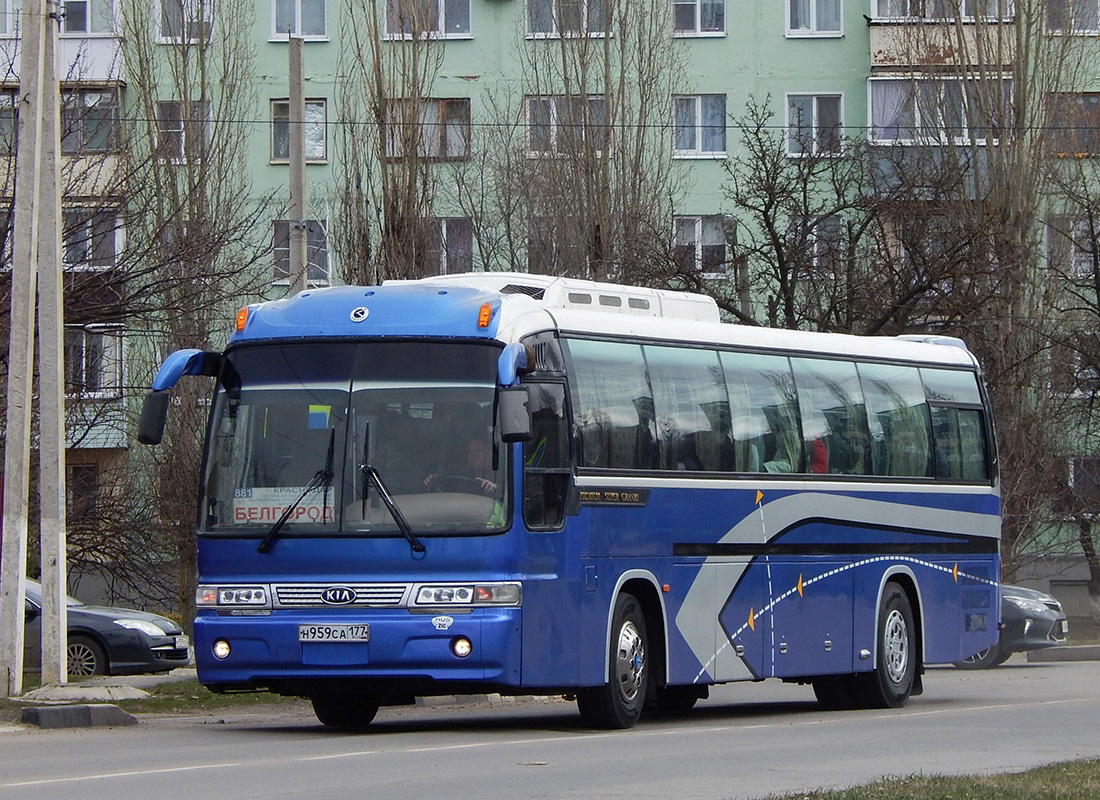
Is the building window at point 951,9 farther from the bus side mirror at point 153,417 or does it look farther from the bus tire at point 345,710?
the bus side mirror at point 153,417

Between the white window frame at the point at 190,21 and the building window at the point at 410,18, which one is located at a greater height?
the white window frame at the point at 190,21

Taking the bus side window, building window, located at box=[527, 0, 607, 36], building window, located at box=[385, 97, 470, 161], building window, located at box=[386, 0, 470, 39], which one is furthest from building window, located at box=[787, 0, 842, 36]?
the bus side window

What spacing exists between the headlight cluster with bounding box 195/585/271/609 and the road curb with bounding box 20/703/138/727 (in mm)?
2004

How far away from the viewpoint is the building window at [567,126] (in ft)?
129

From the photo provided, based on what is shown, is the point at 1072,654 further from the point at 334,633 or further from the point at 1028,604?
the point at 334,633

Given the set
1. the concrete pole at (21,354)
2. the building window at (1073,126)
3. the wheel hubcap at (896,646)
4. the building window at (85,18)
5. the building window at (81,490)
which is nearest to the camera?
the concrete pole at (21,354)

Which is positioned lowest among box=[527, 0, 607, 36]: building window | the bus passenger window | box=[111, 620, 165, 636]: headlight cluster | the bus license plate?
box=[111, 620, 165, 636]: headlight cluster

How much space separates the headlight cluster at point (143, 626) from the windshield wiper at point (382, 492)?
11.1m

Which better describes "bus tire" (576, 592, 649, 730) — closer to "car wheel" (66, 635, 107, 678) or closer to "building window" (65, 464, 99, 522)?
"car wheel" (66, 635, 107, 678)

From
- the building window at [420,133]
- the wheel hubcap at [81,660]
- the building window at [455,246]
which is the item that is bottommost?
the wheel hubcap at [81,660]

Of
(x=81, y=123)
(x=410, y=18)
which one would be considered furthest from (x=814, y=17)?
(x=81, y=123)

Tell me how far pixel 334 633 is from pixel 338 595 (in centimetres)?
27

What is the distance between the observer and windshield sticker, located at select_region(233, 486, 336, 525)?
14.9 meters

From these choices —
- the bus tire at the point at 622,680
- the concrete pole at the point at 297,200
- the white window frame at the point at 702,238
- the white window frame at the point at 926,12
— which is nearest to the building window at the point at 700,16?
the white window frame at the point at 926,12
